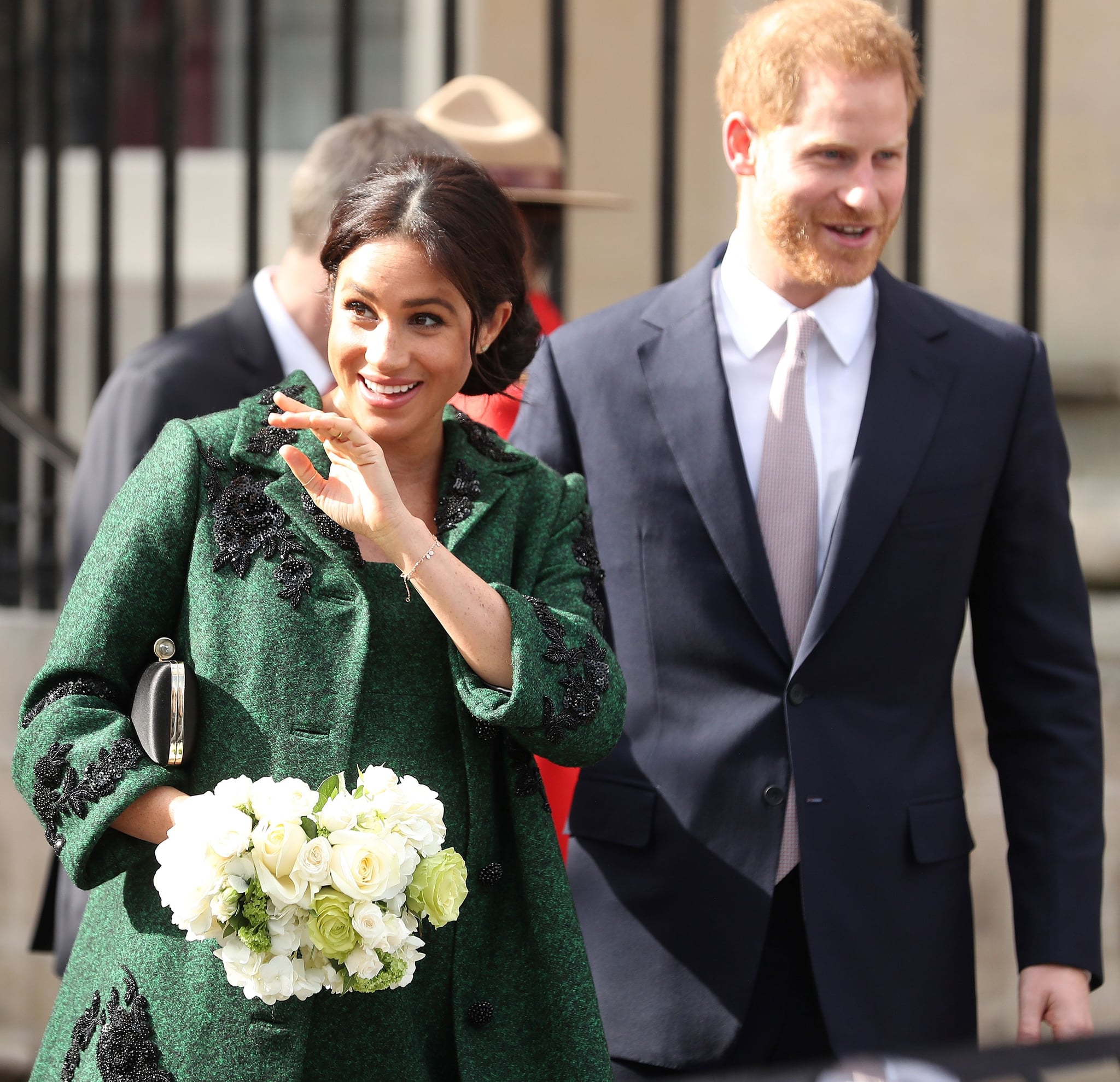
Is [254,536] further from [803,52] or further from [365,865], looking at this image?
[803,52]

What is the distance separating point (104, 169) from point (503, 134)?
1.12m

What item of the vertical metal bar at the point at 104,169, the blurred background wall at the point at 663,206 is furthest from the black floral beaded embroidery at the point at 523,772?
the vertical metal bar at the point at 104,169

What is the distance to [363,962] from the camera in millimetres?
1826

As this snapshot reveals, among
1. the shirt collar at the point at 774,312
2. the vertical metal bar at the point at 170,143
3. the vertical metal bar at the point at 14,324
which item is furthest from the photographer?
the vertical metal bar at the point at 14,324

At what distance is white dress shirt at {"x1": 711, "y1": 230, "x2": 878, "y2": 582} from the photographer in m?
2.59

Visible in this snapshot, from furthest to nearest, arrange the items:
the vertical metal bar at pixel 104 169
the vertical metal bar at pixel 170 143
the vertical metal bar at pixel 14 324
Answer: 1. the vertical metal bar at pixel 14 324
2. the vertical metal bar at pixel 104 169
3. the vertical metal bar at pixel 170 143

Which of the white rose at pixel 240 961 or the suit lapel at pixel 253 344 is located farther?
the suit lapel at pixel 253 344

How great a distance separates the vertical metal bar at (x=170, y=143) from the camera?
4.46 m

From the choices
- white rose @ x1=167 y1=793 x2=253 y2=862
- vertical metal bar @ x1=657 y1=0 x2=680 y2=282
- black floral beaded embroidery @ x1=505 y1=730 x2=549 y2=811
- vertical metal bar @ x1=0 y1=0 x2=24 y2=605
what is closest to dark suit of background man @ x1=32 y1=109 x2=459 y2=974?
vertical metal bar @ x1=657 y1=0 x2=680 y2=282

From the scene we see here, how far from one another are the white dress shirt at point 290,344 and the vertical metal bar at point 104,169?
1521mm

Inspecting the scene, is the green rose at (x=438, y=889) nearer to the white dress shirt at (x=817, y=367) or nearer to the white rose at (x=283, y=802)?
the white rose at (x=283, y=802)

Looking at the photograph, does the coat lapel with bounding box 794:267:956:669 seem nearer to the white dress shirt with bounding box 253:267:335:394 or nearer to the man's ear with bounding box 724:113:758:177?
the man's ear with bounding box 724:113:758:177

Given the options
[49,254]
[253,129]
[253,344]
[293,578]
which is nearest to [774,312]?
[293,578]

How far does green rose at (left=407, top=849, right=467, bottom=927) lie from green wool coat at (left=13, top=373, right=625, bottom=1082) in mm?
185
